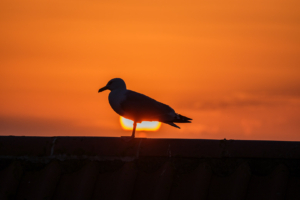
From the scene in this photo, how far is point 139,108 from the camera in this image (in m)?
6.99

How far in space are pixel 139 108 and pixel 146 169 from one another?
9.89ft

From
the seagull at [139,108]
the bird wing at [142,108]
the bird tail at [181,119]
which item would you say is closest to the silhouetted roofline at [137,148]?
the seagull at [139,108]

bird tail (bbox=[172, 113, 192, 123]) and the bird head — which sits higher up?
the bird head

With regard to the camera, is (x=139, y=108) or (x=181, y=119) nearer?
(x=139, y=108)

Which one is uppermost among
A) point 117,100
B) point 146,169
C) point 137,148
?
point 117,100

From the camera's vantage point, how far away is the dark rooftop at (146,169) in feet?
11.9

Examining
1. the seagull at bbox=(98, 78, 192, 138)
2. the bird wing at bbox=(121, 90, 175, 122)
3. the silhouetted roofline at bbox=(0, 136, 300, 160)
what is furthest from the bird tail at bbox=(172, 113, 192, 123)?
the silhouetted roofline at bbox=(0, 136, 300, 160)

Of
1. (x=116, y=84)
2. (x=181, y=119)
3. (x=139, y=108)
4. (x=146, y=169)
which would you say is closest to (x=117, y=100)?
(x=139, y=108)

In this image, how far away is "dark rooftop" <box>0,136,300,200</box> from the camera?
363 cm

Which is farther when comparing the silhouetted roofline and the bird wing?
the bird wing

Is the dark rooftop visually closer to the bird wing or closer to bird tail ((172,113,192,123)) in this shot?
the bird wing

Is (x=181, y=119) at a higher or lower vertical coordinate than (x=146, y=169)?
higher

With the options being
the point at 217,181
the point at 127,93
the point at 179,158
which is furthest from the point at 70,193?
the point at 127,93

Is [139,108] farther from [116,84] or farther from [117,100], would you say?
[116,84]
